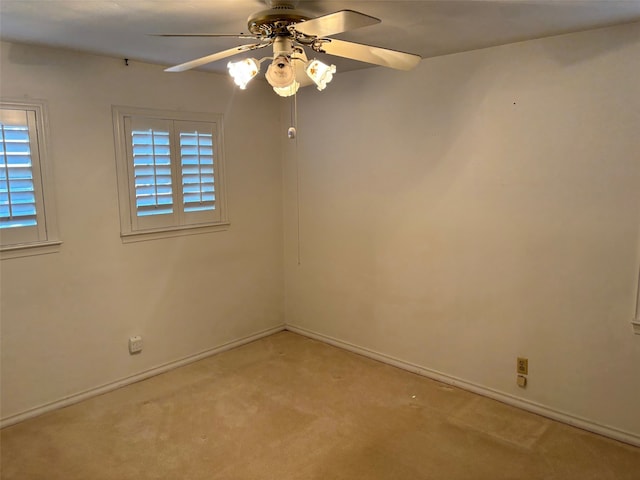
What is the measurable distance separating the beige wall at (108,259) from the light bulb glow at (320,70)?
70.7 inches

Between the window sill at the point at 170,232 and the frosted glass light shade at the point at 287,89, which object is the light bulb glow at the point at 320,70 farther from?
the window sill at the point at 170,232

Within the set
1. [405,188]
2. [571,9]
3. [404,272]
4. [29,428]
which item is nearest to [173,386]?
[29,428]

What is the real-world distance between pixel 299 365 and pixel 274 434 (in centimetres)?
95

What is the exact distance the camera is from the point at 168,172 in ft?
11.3

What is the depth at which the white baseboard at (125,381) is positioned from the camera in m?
2.92

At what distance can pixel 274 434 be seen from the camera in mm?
Result: 2750

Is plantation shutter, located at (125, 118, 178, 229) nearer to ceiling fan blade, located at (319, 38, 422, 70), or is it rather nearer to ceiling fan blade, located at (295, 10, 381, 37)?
ceiling fan blade, located at (319, 38, 422, 70)

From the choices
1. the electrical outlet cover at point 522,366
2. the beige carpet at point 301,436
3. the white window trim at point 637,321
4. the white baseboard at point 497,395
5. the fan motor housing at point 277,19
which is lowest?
the beige carpet at point 301,436

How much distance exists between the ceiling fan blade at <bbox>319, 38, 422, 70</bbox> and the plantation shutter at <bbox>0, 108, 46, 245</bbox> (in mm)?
1954

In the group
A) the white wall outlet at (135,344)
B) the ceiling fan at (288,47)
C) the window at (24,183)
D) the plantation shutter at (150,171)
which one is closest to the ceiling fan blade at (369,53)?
the ceiling fan at (288,47)

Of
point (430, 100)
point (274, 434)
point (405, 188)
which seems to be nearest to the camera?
point (274, 434)

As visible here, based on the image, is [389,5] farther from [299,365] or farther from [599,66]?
[299,365]

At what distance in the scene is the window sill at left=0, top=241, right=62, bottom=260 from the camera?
279 centimetres

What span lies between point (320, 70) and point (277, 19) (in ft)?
0.87
